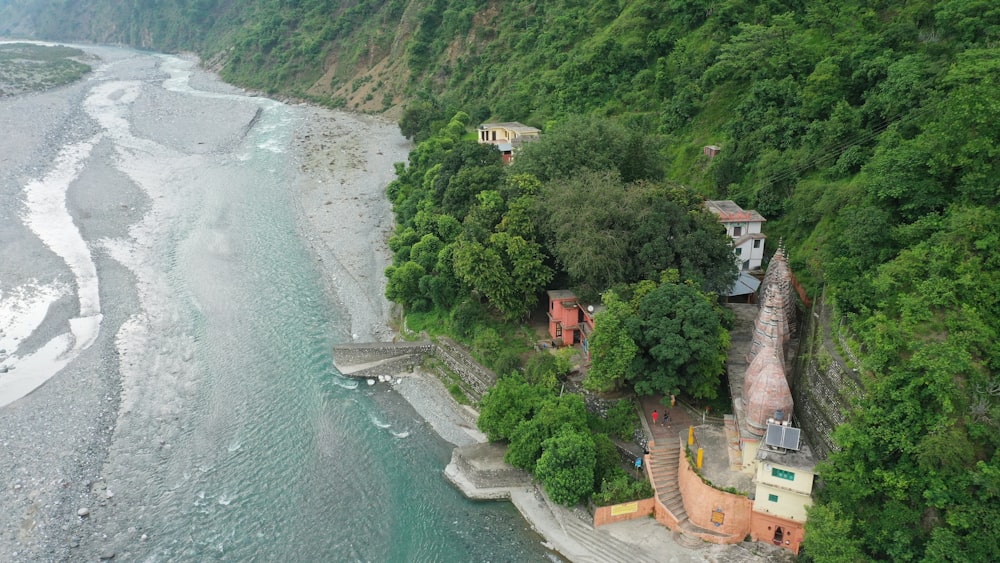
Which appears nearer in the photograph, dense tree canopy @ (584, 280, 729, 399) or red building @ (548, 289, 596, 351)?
dense tree canopy @ (584, 280, 729, 399)

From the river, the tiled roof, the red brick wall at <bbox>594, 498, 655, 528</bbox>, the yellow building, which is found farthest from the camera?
the tiled roof

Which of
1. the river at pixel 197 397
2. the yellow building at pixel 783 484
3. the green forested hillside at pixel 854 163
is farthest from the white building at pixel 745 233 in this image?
the river at pixel 197 397

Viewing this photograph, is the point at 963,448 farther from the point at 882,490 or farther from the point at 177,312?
the point at 177,312

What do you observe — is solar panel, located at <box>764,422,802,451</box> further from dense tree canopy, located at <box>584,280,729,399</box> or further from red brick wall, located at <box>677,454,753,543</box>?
dense tree canopy, located at <box>584,280,729,399</box>

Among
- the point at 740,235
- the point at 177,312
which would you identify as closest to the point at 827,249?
the point at 740,235

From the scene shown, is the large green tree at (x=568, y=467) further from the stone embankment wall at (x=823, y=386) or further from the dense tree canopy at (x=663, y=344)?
the stone embankment wall at (x=823, y=386)

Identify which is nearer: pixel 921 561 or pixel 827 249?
pixel 921 561

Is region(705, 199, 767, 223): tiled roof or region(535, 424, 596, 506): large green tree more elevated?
region(705, 199, 767, 223): tiled roof

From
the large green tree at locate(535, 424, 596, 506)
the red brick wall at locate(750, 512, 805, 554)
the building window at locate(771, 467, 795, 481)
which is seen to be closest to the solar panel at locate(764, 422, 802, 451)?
the building window at locate(771, 467, 795, 481)
